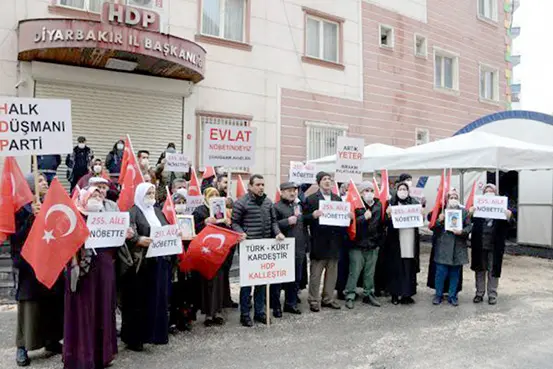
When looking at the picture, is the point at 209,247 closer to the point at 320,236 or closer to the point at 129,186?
the point at 129,186

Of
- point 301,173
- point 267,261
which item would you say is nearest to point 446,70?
point 301,173

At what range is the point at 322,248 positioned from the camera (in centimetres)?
746

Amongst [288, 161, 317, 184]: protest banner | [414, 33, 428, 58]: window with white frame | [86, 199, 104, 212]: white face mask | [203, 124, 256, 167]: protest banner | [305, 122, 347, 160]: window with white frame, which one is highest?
[414, 33, 428, 58]: window with white frame

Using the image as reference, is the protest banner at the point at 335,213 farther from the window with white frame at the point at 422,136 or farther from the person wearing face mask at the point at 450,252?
the window with white frame at the point at 422,136

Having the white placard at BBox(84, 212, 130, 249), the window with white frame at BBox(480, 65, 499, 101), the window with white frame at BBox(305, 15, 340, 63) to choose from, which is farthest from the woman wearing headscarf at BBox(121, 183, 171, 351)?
the window with white frame at BBox(480, 65, 499, 101)

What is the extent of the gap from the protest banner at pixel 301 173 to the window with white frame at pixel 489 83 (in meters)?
14.9

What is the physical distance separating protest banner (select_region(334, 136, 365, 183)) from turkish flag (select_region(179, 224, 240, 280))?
2.68 m

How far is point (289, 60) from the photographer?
15.5m

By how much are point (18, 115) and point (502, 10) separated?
75.9 ft

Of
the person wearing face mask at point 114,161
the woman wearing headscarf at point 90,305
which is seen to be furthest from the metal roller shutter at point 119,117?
the woman wearing headscarf at point 90,305

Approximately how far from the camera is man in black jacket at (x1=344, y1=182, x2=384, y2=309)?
7.79m

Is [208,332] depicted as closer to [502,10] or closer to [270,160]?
[270,160]

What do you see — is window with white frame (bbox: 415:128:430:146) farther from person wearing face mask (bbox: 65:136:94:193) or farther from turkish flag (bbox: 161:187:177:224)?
turkish flag (bbox: 161:187:177:224)

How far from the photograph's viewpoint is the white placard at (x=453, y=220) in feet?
25.3
